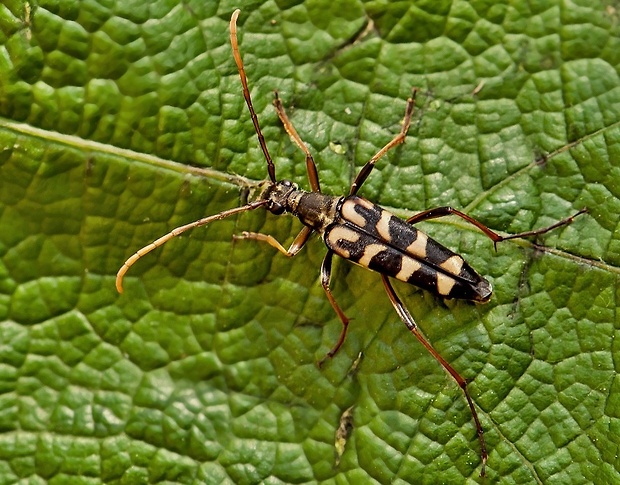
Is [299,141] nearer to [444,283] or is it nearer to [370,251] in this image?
[370,251]

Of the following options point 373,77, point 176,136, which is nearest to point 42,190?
point 176,136

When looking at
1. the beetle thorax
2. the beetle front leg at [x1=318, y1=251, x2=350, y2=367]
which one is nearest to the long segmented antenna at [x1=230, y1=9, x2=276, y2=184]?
the beetle thorax

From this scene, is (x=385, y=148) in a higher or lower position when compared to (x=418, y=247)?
higher

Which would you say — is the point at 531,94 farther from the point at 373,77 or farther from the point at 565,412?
the point at 565,412

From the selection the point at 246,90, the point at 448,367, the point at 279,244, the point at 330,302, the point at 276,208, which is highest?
the point at 246,90

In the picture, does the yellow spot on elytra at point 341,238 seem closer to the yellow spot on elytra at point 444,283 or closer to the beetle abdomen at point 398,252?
the beetle abdomen at point 398,252

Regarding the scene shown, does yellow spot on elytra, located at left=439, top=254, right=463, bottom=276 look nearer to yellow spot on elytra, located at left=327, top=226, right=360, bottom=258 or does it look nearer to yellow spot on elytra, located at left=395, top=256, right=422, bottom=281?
yellow spot on elytra, located at left=395, top=256, right=422, bottom=281

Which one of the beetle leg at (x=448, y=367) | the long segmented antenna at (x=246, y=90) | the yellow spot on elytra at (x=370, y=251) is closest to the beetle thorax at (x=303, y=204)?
the long segmented antenna at (x=246, y=90)

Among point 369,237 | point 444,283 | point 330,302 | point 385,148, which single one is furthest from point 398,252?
point 385,148
